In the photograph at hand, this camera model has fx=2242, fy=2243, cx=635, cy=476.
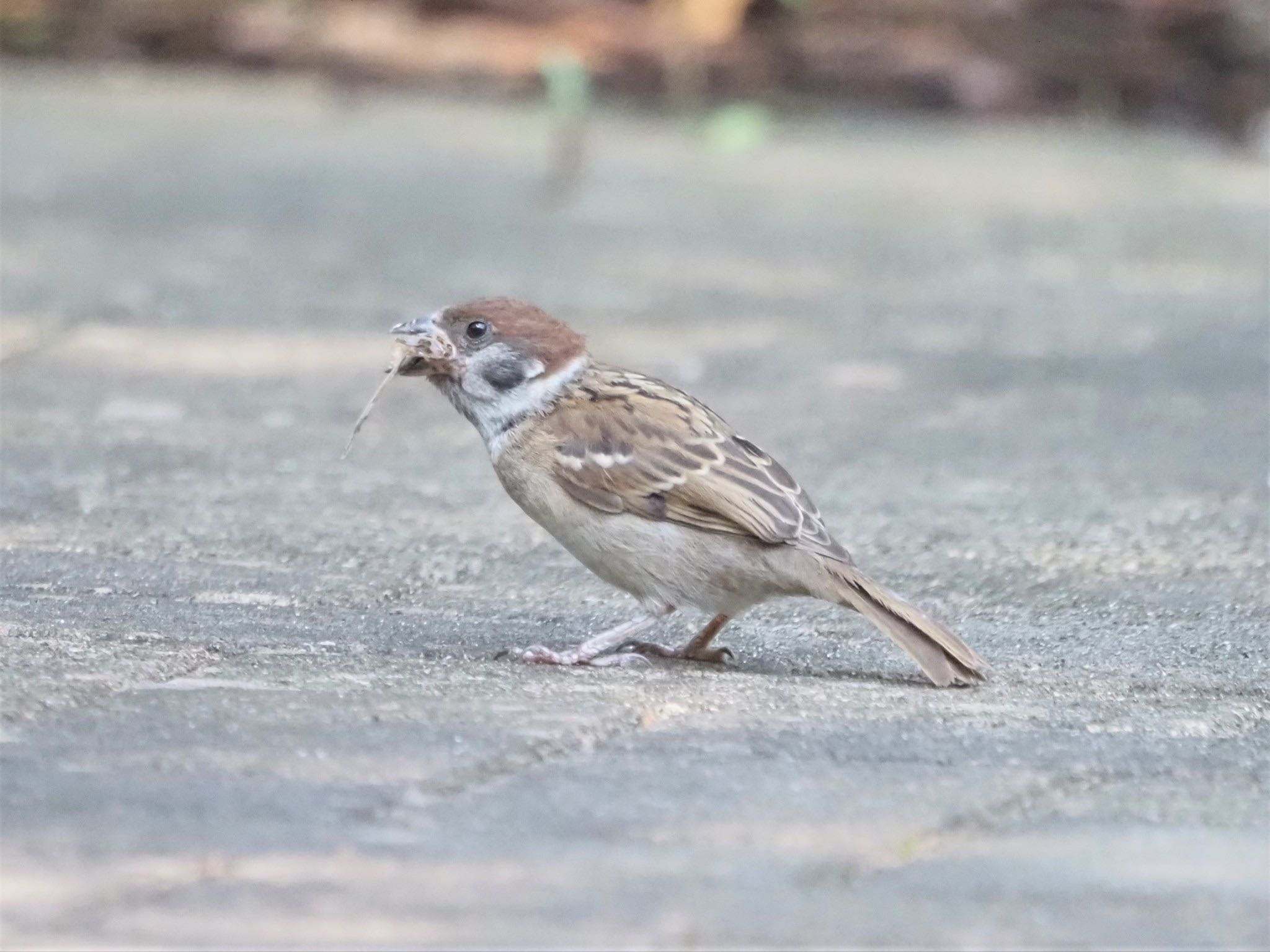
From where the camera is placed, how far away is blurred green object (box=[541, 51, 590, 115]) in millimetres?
11289

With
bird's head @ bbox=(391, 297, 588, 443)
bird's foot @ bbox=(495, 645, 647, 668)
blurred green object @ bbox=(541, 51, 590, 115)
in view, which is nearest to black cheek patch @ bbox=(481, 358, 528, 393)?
bird's head @ bbox=(391, 297, 588, 443)

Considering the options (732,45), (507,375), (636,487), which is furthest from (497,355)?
(732,45)

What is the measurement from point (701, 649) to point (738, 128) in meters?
7.29

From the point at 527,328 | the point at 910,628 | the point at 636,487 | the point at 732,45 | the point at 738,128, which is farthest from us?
the point at 732,45

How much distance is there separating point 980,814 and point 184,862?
1.09 meters

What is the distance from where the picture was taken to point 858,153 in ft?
35.4

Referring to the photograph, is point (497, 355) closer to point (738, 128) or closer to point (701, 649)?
point (701, 649)

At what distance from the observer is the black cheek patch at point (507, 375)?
14.8 ft

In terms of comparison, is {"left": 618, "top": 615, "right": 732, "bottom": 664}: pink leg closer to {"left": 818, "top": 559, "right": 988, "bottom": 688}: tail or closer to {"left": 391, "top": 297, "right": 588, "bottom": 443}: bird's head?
{"left": 818, "top": 559, "right": 988, "bottom": 688}: tail

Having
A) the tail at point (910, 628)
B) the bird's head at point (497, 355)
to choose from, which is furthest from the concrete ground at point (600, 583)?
the bird's head at point (497, 355)

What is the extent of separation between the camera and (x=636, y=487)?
4250mm

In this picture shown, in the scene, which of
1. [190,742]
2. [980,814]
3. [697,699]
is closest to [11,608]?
[190,742]

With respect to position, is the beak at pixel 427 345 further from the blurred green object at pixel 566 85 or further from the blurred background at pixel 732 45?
the blurred background at pixel 732 45

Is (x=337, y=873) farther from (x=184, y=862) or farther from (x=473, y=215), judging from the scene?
(x=473, y=215)
